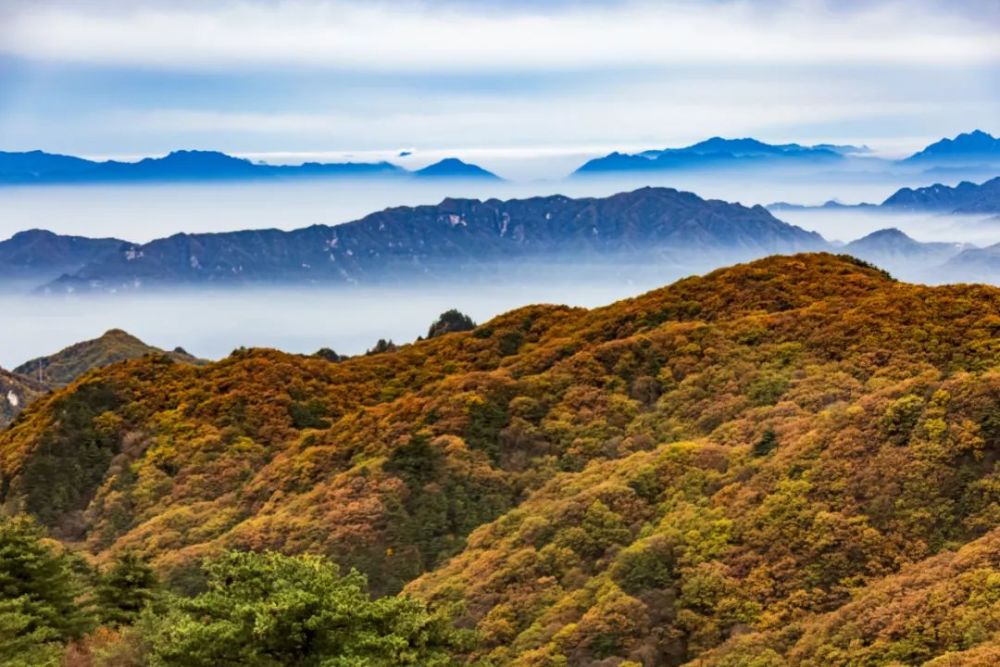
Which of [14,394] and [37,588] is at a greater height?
[37,588]

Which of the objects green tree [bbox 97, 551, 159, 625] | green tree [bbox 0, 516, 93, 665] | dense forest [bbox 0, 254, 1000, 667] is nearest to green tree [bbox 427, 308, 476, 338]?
dense forest [bbox 0, 254, 1000, 667]

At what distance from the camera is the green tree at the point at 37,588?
111 ft

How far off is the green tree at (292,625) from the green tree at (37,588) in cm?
741

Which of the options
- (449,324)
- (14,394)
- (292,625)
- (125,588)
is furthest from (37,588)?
(14,394)

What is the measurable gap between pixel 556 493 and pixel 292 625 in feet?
68.5

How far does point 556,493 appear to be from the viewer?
45312mm

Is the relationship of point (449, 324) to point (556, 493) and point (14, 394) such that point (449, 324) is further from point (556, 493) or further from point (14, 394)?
point (14, 394)

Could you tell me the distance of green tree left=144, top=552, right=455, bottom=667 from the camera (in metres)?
25.3

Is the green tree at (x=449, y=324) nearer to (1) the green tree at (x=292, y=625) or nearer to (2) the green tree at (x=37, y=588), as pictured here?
(2) the green tree at (x=37, y=588)

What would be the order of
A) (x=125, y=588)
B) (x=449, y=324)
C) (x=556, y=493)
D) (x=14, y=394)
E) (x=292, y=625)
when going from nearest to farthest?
(x=292, y=625)
(x=125, y=588)
(x=556, y=493)
(x=449, y=324)
(x=14, y=394)

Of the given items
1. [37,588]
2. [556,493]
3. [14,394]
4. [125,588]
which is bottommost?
[14,394]

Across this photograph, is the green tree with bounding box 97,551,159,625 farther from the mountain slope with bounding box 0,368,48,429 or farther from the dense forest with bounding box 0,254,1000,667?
the mountain slope with bounding box 0,368,48,429

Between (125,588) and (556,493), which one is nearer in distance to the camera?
(125,588)

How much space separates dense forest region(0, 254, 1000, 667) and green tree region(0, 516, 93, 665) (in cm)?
12
